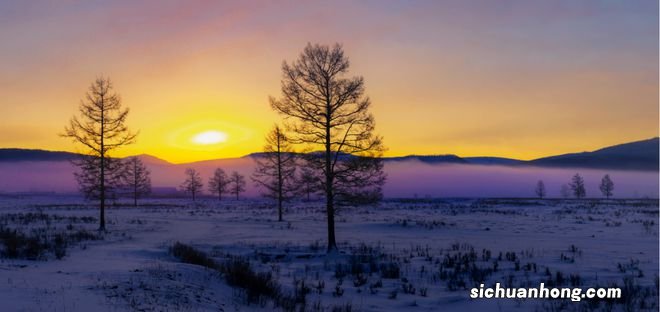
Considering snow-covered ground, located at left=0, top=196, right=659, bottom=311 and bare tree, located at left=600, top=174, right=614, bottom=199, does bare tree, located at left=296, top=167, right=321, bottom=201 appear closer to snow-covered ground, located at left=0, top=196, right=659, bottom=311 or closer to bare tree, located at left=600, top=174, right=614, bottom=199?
snow-covered ground, located at left=0, top=196, right=659, bottom=311

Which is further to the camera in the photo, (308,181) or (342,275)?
(308,181)

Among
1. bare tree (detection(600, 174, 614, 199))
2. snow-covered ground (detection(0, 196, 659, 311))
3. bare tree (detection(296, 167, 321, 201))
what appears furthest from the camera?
bare tree (detection(600, 174, 614, 199))

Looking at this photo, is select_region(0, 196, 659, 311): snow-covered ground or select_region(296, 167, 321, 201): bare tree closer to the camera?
select_region(0, 196, 659, 311): snow-covered ground

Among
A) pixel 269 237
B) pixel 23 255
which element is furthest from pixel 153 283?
pixel 269 237

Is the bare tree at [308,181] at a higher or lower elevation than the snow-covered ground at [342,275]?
higher

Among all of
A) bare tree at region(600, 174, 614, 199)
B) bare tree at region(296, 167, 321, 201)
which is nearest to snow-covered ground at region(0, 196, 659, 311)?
bare tree at region(296, 167, 321, 201)

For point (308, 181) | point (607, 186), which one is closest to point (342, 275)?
point (308, 181)

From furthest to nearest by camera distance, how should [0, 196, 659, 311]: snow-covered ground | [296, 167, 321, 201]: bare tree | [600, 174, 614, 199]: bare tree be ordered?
[600, 174, 614, 199]: bare tree
[296, 167, 321, 201]: bare tree
[0, 196, 659, 311]: snow-covered ground

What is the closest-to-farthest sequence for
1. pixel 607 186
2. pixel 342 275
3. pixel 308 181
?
pixel 342 275 → pixel 308 181 → pixel 607 186

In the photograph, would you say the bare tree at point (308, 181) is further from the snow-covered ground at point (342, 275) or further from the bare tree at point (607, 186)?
the bare tree at point (607, 186)

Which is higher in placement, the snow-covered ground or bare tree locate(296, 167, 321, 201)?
bare tree locate(296, 167, 321, 201)

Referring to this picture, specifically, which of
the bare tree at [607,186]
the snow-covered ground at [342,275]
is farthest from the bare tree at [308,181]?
the bare tree at [607,186]

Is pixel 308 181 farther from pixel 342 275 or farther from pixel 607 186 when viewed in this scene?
pixel 607 186

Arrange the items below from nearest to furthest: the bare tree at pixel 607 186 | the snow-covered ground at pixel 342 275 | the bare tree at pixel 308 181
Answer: the snow-covered ground at pixel 342 275 → the bare tree at pixel 308 181 → the bare tree at pixel 607 186
